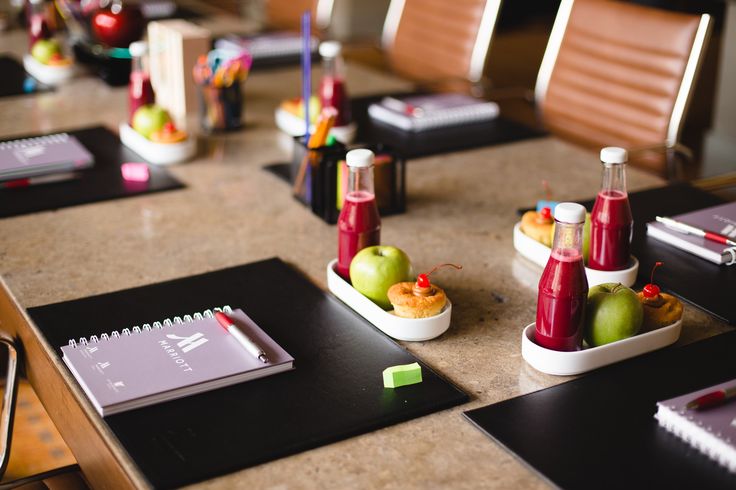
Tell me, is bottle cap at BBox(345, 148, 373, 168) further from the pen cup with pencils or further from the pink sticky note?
the pen cup with pencils

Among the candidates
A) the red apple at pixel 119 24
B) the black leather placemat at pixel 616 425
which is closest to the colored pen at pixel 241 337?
the black leather placemat at pixel 616 425

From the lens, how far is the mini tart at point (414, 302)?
130 centimetres

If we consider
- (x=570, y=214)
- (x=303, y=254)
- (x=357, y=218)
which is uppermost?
(x=570, y=214)

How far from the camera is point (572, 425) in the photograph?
1108 millimetres

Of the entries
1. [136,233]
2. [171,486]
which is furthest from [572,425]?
[136,233]

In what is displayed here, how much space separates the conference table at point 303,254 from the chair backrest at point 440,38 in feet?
2.40

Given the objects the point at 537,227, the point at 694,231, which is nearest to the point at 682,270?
the point at 694,231

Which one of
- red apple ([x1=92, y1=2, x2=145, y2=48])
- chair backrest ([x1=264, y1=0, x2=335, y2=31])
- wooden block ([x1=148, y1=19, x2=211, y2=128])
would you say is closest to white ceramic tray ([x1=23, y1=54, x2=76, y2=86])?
red apple ([x1=92, y1=2, x2=145, y2=48])

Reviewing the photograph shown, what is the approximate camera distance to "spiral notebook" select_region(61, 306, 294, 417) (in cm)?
116

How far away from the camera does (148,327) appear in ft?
4.33

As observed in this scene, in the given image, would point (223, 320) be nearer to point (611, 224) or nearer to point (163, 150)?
point (611, 224)

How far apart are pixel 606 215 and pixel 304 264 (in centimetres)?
49

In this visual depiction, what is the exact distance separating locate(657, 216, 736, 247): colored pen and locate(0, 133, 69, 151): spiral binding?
126 cm

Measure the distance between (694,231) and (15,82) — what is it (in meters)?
1.89
